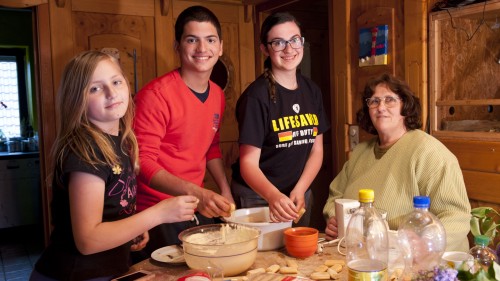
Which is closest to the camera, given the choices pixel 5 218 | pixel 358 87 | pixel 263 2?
pixel 358 87

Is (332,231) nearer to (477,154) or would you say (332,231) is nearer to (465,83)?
(477,154)

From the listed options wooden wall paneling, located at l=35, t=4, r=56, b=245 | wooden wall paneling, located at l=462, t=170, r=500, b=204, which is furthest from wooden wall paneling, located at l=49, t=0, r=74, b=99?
wooden wall paneling, located at l=462, t=170, r=500, b=204

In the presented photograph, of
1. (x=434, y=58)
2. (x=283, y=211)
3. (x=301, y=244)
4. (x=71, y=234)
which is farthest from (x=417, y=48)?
(x=71, y=234)

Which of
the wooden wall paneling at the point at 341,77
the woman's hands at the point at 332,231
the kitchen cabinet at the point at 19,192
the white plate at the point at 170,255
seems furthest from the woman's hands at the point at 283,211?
the kitchen cabinet at the point at 19,192

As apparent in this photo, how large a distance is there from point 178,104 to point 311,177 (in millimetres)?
664

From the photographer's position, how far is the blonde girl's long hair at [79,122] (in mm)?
1303

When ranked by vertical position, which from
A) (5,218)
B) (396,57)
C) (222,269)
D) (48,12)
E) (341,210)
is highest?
(48,12)

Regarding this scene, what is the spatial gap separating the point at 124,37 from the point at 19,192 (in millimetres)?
2760

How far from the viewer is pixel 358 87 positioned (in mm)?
2783

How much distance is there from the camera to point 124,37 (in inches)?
131

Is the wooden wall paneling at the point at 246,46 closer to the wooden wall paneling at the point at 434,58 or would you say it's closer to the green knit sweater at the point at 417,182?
the wooden wall paneling at the point at 434,58

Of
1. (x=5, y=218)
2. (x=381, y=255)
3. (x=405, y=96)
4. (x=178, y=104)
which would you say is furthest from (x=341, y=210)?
(x=5, y=218)

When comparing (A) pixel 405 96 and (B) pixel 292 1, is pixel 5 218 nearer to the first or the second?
(B) pixel 292 1

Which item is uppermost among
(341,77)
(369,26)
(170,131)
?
(369,26)
